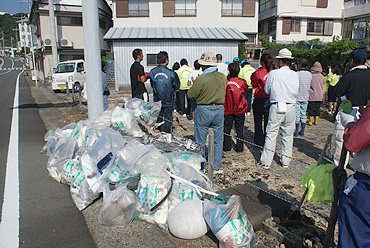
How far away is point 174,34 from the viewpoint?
19.0 metres

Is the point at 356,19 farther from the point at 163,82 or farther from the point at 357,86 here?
the point at 163,82

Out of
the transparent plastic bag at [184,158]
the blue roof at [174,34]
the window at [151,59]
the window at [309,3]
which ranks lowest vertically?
the transparent plastic bag at [184,158]

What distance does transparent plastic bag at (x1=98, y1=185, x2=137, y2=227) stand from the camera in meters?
3.18

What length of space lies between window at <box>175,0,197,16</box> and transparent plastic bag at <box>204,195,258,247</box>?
21.4 metres

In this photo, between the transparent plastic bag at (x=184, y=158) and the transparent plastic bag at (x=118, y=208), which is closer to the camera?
the transparent plastic bag at (x=118, y=208)

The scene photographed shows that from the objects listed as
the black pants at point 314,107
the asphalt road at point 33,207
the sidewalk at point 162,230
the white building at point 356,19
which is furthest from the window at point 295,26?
the sidewalk at point 162,230

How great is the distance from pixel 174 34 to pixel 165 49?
5.11ft

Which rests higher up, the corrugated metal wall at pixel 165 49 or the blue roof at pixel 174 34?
the blue roof at pixel 174 34

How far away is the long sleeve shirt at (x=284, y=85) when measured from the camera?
15.9ft

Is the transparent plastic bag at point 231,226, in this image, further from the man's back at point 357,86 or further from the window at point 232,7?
the window at point 232,7

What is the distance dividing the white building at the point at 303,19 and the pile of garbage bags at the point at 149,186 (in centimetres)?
2636

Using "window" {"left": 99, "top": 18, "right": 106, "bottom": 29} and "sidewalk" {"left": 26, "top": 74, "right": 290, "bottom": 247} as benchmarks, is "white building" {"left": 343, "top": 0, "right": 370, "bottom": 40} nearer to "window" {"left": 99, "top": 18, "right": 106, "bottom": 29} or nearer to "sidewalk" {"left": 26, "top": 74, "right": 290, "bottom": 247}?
"window" {"left": 99, "top": 18, "right": 106, "bottom": 29}

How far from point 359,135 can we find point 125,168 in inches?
95.3

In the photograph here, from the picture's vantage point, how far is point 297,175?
4.84m
